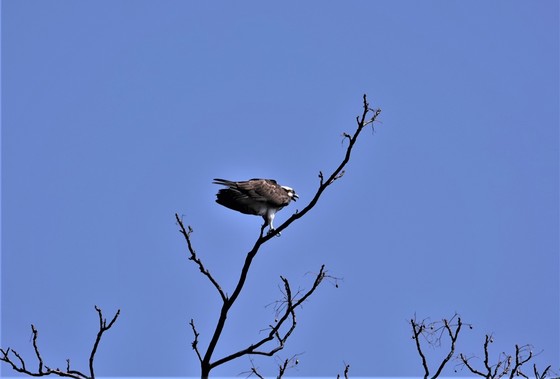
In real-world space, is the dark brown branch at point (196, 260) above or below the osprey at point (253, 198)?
below

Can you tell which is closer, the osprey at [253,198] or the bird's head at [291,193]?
the osprey at [253,198]

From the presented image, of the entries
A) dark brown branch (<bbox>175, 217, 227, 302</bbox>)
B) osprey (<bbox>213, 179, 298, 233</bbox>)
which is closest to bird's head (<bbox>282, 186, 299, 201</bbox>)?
osprey (<bbox>213, 179, 298, 233</bbox>)

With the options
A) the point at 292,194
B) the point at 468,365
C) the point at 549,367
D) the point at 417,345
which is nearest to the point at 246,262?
the point at 417,345

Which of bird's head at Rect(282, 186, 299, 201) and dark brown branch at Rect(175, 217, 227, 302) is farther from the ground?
bird's head at Rect(282, 186, 299, 201)

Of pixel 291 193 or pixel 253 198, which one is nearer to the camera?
pixel 253 198

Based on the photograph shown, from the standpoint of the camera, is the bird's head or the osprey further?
the bird's head

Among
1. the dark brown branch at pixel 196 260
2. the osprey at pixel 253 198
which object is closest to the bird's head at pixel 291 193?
the osprey at pixel 253 198

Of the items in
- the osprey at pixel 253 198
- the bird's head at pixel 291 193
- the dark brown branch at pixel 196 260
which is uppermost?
the bird's head at pixel 291 193

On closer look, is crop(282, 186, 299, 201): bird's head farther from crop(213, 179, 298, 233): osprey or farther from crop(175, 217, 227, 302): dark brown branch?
crop(175, 217, 227, 302): dark brown branch

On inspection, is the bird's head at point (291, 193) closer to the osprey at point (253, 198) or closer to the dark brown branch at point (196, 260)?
the osprey at point (253, 198)

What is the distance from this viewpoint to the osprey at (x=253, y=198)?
1248 cm

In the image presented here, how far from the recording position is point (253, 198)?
41.2 feet

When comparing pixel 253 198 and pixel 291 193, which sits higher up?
pixel 291 193

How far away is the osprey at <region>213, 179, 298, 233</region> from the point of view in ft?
41.0
